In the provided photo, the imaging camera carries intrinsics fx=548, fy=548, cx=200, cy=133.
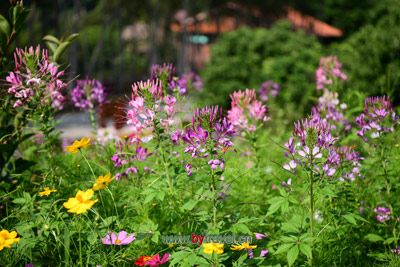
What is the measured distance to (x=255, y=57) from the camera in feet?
54.7

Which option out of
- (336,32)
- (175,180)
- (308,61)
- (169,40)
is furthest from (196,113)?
(169,40)

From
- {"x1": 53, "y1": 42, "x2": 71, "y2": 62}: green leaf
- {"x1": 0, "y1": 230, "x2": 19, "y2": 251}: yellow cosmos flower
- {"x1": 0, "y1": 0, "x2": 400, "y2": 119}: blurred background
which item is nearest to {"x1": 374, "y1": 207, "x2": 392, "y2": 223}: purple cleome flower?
{"x1": 0, "y1": 0, "x2": 400, "y2": 119}: blurred background

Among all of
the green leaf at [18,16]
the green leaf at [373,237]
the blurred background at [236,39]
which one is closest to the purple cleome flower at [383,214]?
the green leaf at [373,237]

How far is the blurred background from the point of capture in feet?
38.3

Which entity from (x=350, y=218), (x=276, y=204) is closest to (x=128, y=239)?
(x=276, y=204)

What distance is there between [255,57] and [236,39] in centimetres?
90

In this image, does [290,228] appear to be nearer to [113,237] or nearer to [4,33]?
[113,237]

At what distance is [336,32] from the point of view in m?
44.0

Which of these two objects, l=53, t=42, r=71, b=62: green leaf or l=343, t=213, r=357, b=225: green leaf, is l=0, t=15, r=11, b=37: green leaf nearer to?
l=53, t=42, r=71, b=62: green leaf

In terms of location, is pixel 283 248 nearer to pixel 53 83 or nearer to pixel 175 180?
pixel 175 180

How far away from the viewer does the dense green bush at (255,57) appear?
15.7 m

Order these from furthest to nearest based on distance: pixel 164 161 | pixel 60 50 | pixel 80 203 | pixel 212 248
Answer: pixel 60 50 < pixel 164 161 < pixel 80 203 < pixel 212 248

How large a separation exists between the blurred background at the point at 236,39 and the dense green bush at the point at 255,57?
0.03 m

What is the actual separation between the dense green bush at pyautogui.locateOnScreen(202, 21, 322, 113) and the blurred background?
3 cm
